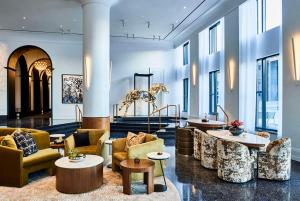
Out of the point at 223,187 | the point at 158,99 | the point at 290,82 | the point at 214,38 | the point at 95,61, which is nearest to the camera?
the point at 223,187

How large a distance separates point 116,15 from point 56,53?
5865mm

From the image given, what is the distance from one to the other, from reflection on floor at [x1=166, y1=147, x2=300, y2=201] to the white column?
4.29 m

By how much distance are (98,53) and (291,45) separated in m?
6.24

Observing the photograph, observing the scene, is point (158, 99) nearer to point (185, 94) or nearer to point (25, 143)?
point (185, 94)

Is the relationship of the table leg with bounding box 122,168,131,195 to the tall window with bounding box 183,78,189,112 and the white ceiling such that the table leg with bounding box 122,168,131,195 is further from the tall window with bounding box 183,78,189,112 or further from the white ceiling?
the tall window with bounding box 183,78,189,112

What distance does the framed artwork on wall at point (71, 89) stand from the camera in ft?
50.9

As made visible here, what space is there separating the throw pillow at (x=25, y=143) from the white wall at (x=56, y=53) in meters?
10.1

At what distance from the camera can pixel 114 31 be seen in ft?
47.6

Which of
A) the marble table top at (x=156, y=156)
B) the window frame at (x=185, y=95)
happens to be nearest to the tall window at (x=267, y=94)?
the marble table top at (x=156, y=156)

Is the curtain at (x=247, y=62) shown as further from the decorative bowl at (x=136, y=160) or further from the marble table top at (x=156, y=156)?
the decorative bowl at (x=136, y=160)

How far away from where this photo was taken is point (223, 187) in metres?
4.82

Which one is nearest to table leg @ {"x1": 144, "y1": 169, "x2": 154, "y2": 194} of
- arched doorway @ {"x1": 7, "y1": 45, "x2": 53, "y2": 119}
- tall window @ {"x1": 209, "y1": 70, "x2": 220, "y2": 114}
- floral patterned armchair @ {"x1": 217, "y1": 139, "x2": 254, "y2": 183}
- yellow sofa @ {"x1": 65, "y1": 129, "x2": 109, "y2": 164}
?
floral patterned armchair @ {"x1": 217, "y1": 139, "x2": 254, "y2": 183}

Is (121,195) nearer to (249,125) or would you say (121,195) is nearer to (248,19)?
(249,125)

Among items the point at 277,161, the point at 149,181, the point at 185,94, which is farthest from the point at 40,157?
the point at 185,94
